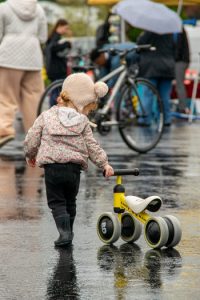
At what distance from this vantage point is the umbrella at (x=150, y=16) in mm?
17750

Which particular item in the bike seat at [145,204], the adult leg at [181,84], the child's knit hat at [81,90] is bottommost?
the adult leg at [181,84]

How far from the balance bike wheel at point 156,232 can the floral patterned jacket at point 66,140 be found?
47cm

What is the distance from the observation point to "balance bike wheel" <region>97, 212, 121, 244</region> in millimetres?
7559

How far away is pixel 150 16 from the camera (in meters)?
18.0

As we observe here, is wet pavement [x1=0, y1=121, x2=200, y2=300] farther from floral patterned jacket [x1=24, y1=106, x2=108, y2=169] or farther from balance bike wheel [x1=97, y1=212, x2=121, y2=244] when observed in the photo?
floral patterned jacket [x1=24, y1=106, x2=108, y2=169]

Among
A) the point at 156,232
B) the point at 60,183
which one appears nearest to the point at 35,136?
the point at 60,183

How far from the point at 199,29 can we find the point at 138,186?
45.6 feet

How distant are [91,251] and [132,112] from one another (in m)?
7.33

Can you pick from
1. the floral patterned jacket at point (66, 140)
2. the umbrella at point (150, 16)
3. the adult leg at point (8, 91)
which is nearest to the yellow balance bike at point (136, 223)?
the floral patterned jacket at point (66, 140)

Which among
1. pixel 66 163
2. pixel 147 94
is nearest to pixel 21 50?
pixel 147 94

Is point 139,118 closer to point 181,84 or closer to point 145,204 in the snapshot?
point 145,204

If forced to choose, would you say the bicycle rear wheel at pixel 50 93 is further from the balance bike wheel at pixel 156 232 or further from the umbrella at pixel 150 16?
the balance bike wheel at pixel 156 232

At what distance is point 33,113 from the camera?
14.2 meters

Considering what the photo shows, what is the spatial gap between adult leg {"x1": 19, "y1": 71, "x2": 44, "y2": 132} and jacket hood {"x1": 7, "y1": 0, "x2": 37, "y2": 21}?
69 centimetres
